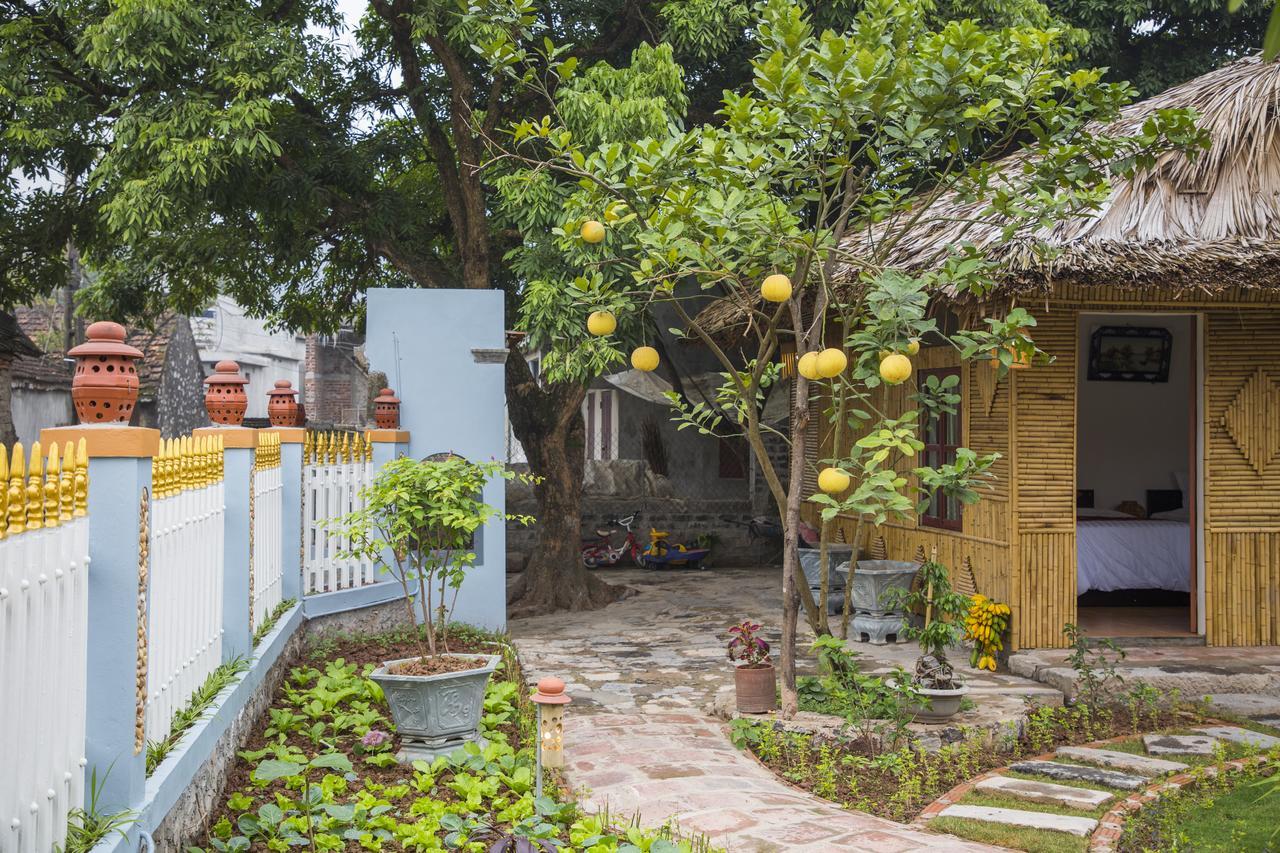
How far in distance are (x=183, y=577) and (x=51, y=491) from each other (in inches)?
60.7

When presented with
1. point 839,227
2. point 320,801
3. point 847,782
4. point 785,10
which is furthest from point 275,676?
point 785,10

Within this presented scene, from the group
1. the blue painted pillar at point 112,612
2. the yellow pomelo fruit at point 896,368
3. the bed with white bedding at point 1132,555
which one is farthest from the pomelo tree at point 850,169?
the bed with white bedding at point 1132,555

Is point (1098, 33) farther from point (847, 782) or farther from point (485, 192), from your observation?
point (847, 782)

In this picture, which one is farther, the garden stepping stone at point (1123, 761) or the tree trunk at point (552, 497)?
the tree trunk at point (552, 497)

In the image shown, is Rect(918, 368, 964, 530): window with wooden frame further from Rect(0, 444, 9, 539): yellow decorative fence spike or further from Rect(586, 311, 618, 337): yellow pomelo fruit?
Rect(0, 444, 9, 539): yellow decorative fence spike

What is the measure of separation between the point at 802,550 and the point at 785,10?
6.06 meters

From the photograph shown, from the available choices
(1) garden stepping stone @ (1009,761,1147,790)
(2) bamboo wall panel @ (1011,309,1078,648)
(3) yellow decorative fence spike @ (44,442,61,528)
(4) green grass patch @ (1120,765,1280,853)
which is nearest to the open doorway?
(2) bamboo wall panel @ (1011,309,1078,648)

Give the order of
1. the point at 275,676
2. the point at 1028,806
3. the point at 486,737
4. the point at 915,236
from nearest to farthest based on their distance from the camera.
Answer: the point at 1028,806 < the point at 486,737 < the point at 275,676 < the point at 915,236

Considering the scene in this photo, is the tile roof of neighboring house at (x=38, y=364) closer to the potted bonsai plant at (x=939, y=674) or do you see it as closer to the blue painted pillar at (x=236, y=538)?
the blue painted pillar at (x=236, y=538)

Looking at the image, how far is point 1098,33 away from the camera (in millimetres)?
10766

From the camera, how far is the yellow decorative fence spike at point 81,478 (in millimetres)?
2861

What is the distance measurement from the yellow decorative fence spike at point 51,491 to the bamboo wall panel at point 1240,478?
711 cm

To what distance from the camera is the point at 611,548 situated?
46.7ft

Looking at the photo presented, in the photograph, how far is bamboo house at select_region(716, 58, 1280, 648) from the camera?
267 inches
